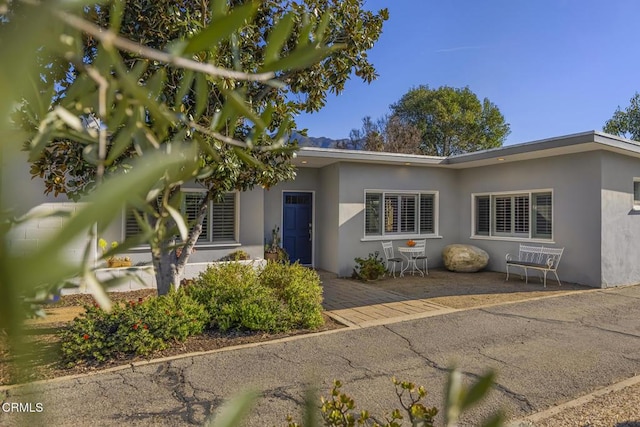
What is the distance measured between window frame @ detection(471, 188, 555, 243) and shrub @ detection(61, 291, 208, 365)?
8876 millimetres

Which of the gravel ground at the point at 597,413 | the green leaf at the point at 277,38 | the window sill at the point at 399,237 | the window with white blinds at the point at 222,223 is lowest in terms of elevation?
the gravel ground at the point at 597,413

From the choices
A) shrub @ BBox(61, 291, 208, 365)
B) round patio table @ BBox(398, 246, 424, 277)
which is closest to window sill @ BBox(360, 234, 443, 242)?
round patio table @ BBox(398, 246, 424, 277)

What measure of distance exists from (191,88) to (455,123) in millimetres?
23832

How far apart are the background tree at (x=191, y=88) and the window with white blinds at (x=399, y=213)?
552 centimetres

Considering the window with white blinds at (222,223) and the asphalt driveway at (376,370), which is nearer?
the asphalt driveway at (376,370)

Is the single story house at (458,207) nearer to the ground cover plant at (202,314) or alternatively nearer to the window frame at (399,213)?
the window frame at (399,213)

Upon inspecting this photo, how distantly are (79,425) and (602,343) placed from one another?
6.12m

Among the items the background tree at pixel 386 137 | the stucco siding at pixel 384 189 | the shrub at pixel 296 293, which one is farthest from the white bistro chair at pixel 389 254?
the background tree at pixel 386 137

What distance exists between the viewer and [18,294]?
0.30 m

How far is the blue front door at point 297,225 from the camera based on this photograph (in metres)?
11.4

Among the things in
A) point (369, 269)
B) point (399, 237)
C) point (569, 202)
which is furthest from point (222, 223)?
point (569, 202)

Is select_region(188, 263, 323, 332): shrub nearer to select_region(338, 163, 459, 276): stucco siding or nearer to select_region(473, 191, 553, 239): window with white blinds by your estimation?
select_region(338, 163, 459, 276): stucco siding

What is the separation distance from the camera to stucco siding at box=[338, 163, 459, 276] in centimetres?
1038

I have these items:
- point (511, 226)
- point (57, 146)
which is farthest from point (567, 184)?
point (57, 146)
